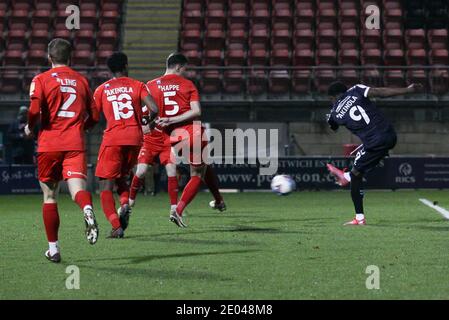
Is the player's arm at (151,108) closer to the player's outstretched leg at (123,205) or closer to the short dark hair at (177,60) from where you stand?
the player's outstretched leg at (123,205)

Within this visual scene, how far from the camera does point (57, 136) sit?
9.09 meters

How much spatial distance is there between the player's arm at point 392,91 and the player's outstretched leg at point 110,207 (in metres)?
3.67

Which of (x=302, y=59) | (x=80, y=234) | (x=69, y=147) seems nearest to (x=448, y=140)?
(x=302, y=59)

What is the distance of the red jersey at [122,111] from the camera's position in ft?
37.1

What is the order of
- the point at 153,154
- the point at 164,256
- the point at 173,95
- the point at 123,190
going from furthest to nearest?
1. the point at 153,154
2. the point at 173,95
3. the point at 123,190
4. the point at 164,256

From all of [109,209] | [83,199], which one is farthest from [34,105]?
[109,209]

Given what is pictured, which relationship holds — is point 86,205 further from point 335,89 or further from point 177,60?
point 335,89

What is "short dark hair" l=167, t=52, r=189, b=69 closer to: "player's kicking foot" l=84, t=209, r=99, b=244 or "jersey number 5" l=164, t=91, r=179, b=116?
"jersey number 5" l=164, t=91, r=179, b=116

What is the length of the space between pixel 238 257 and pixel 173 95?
13.2ft

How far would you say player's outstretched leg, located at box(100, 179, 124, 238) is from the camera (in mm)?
11094

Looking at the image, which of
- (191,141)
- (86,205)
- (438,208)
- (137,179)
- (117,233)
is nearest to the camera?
(86,205)

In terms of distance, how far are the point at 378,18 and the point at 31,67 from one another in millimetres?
9816

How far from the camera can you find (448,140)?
82.8 ft
